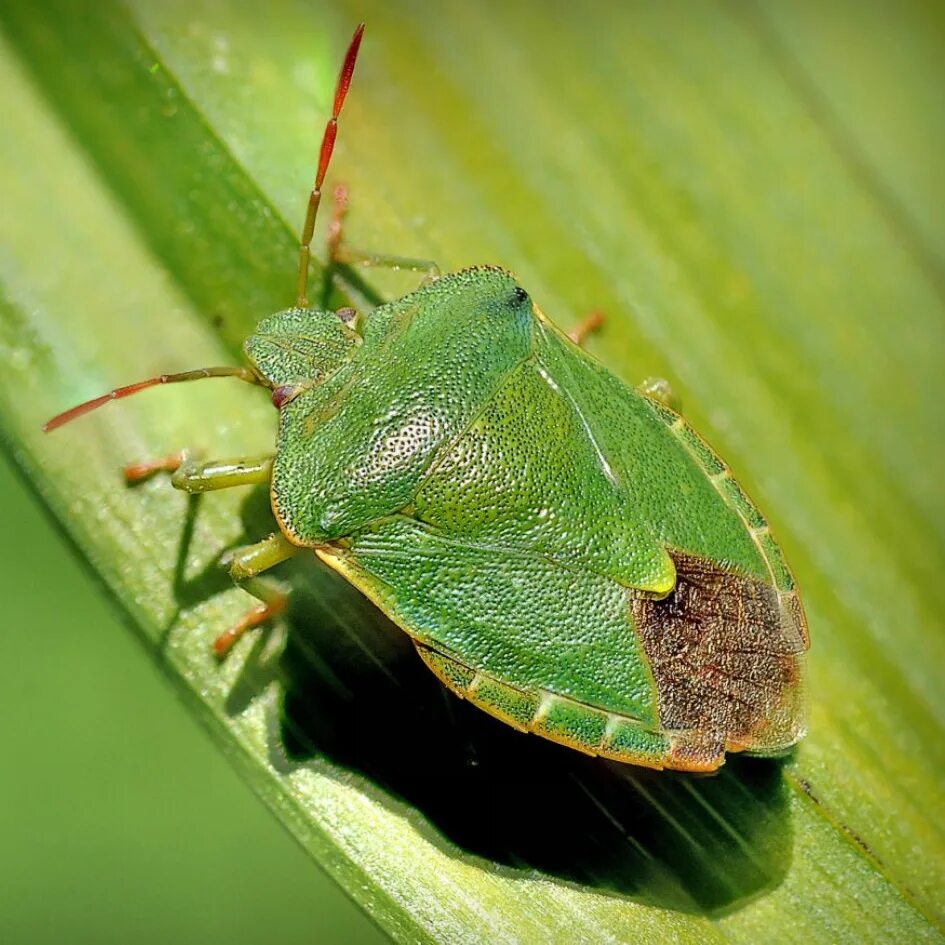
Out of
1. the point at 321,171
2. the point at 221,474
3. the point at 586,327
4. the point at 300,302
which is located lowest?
the point at 586,327

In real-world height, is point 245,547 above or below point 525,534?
above

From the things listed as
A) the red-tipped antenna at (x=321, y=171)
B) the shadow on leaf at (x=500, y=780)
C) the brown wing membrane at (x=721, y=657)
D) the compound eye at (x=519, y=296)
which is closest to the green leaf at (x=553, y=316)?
the shadow on leaf at (x=500, y=780)

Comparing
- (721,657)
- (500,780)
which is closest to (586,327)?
(721,657)

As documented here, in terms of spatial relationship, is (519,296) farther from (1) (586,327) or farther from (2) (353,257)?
(2) (353,257)

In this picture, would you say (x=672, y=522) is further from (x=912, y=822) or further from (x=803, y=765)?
(x=912, y=822)

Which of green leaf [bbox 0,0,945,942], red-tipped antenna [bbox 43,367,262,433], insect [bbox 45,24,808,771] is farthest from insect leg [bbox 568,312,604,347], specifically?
red-tipped antenna [bbox 43,367,262,433]

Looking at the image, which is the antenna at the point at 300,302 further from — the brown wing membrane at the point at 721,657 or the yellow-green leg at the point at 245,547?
the brown wing membrane at the point at 721,657

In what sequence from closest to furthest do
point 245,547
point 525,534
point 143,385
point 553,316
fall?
point 525,534 < point 143,385 < point 245,547 < point 553,316
